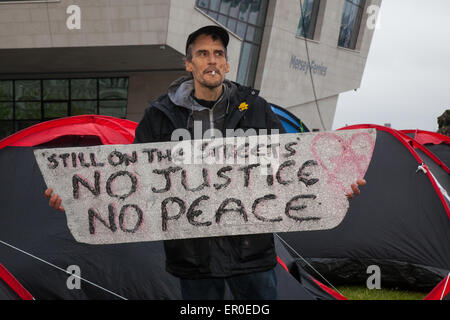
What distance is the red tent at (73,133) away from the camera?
469 centimetres

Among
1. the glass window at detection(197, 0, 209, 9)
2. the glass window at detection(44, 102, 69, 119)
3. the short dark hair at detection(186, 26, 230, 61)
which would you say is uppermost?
the glass window at detection(197, 0, 209, 9)

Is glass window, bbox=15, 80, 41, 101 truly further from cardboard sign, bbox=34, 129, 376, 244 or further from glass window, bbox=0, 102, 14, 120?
cardboard sign, bbox=34, 129, 376, 244

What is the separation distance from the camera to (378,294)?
18.2 ft

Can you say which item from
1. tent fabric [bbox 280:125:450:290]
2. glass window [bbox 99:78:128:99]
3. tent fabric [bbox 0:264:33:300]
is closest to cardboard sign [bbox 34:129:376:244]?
tent fabric [bbox 0:264:33:300]

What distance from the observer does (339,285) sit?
5855mm

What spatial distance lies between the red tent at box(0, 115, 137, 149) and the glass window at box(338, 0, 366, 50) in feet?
78.2

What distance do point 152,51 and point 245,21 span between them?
6727 millimetres

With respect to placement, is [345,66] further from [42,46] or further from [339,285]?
[339,285]

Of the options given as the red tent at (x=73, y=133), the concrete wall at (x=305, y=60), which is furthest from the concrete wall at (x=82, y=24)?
the red tent at (x=73, y=133)

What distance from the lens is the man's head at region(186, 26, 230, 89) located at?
8.64ft

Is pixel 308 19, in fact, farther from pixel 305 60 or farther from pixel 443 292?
pixel 443 292

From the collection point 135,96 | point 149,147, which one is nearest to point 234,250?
point 149,147

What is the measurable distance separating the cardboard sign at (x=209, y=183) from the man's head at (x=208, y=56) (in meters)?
0.35

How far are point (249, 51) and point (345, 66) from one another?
710cm
